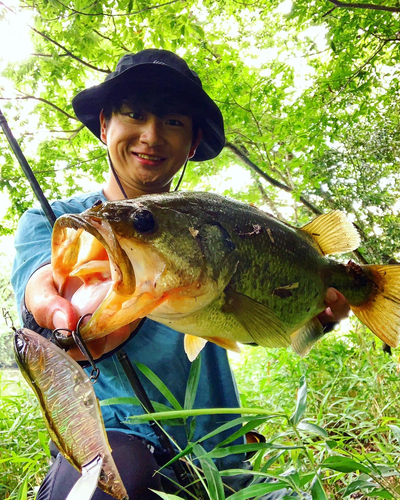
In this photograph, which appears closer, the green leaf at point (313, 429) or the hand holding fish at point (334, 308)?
the green leaf at point (313, 429)

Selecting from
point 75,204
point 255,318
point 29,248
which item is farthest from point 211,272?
point 75,204

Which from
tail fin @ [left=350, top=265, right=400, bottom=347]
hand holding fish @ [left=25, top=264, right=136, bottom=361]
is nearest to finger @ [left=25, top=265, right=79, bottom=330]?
hand holding fish @ [left=25, top=264, right=136, bottom=361]

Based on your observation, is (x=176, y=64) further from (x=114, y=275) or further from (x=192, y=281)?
(x=114, y=275)

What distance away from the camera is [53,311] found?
85 centimetres

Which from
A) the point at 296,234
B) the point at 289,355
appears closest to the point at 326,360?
the point at 289,355

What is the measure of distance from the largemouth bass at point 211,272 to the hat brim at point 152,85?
101 cm

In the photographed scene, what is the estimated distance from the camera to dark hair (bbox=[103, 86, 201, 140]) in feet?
6.47

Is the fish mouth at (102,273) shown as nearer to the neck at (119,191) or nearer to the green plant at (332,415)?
the green plant at (332,415)

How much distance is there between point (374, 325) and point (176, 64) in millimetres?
1897

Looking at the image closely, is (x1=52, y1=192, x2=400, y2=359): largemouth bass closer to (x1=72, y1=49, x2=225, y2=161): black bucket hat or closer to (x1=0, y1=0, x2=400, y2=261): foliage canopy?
(x1=72, y1=49, x2=225, y2=161): black bucket hat

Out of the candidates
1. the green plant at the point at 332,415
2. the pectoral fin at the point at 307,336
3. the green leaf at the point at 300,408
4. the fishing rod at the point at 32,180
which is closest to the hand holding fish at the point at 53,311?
the fishing rod at the point at 32,180

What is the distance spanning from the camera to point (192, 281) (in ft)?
3.59

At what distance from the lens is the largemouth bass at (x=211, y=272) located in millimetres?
915

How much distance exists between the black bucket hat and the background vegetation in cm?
75
